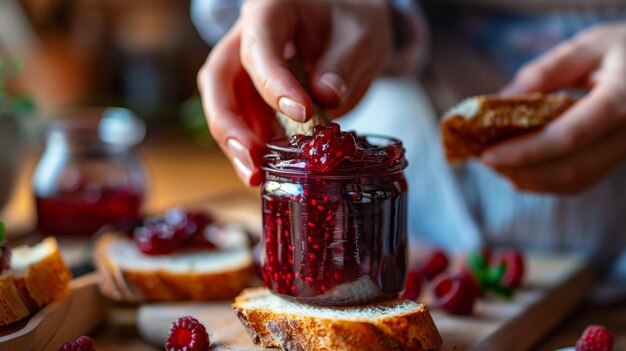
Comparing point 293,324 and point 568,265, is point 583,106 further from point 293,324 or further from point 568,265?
point 293,324

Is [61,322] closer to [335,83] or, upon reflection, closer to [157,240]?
[157,240]

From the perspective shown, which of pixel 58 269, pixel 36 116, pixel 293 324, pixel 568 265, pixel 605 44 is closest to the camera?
pixel 293 324

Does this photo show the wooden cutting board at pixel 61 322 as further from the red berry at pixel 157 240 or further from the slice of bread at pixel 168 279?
the red berry at pixel 157 240

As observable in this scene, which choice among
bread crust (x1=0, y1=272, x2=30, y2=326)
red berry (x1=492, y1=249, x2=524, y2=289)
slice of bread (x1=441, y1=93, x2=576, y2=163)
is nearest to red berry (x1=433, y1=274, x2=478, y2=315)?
red berry (x1=492, y1=249, x2=524, y2=289)

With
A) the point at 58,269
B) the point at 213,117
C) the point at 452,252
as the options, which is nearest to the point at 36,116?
the point at 58,269

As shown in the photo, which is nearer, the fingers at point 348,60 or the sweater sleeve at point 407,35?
the fingers at point 348,60

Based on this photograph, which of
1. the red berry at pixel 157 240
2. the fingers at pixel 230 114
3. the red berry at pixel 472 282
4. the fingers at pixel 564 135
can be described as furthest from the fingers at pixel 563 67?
the red berry at pixel 157 240
